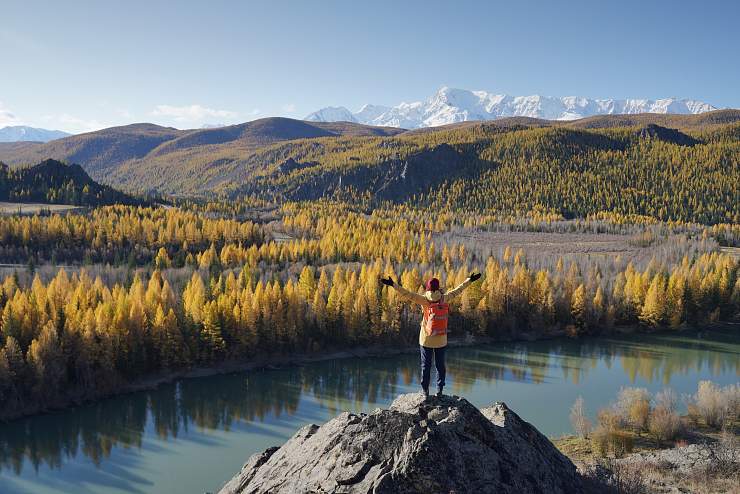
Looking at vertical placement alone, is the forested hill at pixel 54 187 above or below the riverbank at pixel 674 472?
above

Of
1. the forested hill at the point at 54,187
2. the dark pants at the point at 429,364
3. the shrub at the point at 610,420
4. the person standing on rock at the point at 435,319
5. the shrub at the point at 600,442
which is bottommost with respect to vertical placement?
the shrub at the point at 600,442

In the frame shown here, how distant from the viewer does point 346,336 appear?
195 feet

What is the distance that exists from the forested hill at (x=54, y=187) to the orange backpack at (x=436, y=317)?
166044mm

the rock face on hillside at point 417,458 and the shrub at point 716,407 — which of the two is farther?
the shrub at point 716,407

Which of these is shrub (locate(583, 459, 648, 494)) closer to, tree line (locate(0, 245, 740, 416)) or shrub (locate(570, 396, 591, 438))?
shrub (locate(570, 396, 591, 438))

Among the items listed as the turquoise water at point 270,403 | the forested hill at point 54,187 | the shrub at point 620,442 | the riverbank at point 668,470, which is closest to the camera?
the riverbank at point 668,470

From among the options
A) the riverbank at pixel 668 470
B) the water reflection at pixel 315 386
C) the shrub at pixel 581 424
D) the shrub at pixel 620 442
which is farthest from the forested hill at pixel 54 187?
the riverbank at pixel 668 470

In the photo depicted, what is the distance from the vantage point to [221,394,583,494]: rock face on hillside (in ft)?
40.6

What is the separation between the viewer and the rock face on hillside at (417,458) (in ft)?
40.6

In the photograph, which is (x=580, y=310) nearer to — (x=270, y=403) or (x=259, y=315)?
(x=259, y=315)

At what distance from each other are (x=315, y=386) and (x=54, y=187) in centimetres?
15139

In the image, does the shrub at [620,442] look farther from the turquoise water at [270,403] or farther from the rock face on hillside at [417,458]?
the rock face on hillside at [417,458]

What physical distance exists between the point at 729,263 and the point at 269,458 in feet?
303

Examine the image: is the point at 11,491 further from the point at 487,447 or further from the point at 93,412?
the point at 487,447
